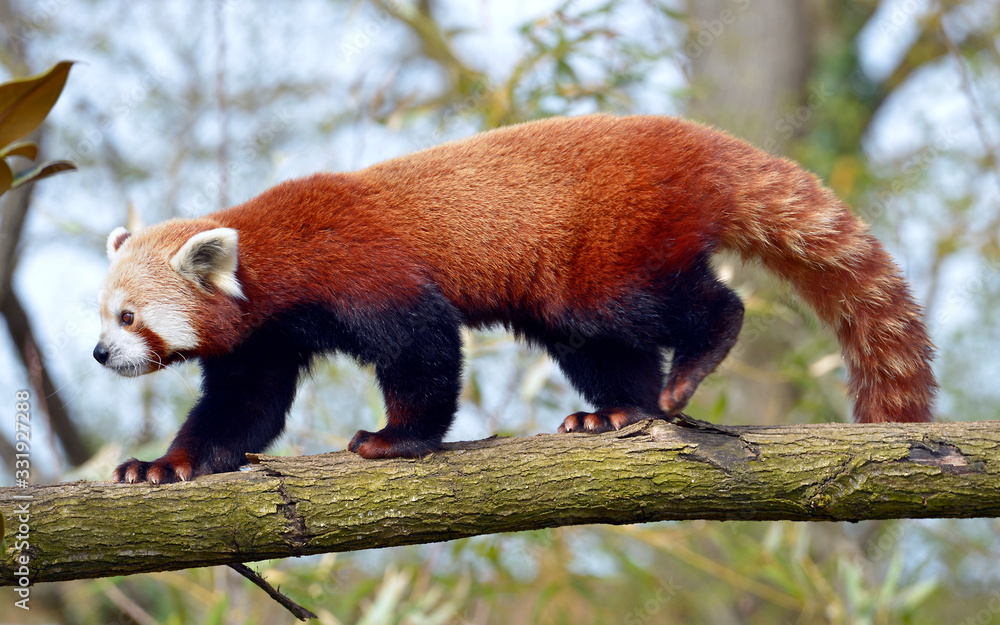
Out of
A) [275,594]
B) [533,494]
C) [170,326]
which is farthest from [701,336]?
[170,326]

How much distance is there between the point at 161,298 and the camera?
2.83 metres

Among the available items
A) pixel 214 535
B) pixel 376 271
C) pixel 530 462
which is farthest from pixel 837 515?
pixel 214 535

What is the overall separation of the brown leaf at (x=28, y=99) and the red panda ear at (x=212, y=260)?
0.72 metres

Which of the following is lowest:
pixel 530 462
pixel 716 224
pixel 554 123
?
pixel 530 462

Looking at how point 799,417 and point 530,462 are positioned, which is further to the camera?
point 799,417

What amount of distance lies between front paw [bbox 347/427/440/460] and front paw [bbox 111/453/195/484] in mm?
579

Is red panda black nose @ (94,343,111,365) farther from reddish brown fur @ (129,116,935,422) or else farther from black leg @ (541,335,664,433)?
black leg @ (541,335,664,433)

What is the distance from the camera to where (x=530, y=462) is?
249 centimetres

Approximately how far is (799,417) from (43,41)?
7.37 meters

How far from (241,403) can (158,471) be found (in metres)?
0.52

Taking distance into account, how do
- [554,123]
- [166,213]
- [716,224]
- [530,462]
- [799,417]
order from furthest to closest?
[799,417] → [166,213] → [554,123] → [716,224] → [530,462]

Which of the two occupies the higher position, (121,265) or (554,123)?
(554,123)

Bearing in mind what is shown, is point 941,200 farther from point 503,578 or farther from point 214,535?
point 214,535

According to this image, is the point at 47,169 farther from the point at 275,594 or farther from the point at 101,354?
the point at 275,594
